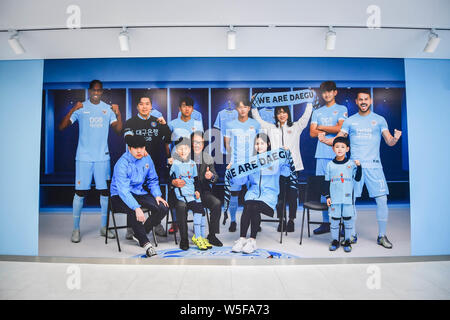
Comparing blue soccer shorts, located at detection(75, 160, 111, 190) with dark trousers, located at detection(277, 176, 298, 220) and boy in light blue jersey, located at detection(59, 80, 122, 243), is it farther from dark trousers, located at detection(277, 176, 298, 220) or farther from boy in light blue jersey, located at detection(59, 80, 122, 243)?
dark trousers, located at detection(277, 176, 298, 220)

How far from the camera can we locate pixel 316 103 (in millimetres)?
3504

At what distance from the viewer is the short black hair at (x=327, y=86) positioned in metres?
3.50

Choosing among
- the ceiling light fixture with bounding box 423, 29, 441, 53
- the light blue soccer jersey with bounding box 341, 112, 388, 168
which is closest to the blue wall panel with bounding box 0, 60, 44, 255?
the light blue soccer jersey with bounding box 341, 112, 388, 168

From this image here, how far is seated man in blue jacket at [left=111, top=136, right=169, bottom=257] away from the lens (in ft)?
10.9

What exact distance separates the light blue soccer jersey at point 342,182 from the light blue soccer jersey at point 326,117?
0.81ft

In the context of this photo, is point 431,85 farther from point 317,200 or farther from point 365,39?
point 317,200

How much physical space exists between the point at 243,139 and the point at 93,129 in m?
1.97

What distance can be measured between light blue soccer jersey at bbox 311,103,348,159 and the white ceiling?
69cm

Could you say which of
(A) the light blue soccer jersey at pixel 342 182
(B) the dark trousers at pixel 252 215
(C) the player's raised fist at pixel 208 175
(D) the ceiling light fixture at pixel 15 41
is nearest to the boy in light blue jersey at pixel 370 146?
(A) the light blue soccer jersey at pixel 342 182

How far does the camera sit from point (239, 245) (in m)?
3.33

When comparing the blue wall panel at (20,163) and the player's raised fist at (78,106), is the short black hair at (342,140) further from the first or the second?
the blue wall panel at (20,163)

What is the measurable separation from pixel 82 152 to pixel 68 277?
4.89 feet

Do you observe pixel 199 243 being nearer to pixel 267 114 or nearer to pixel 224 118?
pixel 224 118

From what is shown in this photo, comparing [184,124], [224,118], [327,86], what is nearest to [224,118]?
[224,118]
